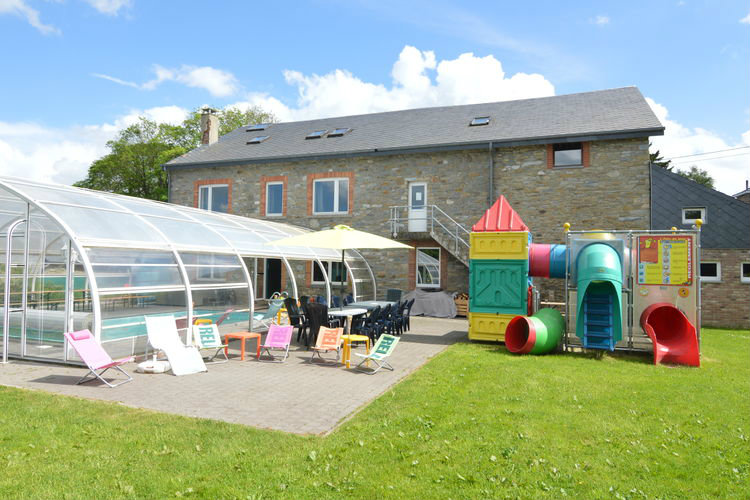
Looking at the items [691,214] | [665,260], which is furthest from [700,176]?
[665,260]

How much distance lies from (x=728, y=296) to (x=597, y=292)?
A: 906 centimetres

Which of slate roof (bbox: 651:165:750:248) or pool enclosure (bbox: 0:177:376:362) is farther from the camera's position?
slate roof (bbox: 651:165:750:248)

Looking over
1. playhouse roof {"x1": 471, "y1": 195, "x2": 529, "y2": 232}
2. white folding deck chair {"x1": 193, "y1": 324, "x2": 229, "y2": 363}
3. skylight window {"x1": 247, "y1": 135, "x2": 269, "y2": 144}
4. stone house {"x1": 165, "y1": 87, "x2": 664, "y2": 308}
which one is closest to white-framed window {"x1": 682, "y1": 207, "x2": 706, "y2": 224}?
stone house {"x1": 165, "y1": 87, "x2": 664, "y2": 308}

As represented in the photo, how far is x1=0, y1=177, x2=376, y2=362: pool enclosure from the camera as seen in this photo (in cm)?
834

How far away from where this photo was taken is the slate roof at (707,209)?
16.4 metres

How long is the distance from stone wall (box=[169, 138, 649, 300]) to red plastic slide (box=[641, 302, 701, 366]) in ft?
19.2

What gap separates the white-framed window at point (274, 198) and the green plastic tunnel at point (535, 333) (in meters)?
11.9

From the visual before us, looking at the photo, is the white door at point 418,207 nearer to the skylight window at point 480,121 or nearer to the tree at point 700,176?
the skylight window at point 480,121

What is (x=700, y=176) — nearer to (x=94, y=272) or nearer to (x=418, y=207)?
(x=418, y=207)

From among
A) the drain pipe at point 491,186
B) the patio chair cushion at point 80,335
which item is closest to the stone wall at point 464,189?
the drain pipe at point 491,186

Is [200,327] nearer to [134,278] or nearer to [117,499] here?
[134,278]

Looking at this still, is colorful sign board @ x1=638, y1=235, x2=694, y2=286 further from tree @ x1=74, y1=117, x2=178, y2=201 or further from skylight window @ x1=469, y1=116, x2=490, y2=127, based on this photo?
tree @ x1=74, y1=117, x2=178, y2=201

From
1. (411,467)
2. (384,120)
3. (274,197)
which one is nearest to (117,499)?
(411,467)

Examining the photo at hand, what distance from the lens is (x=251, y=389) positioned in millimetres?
6973
